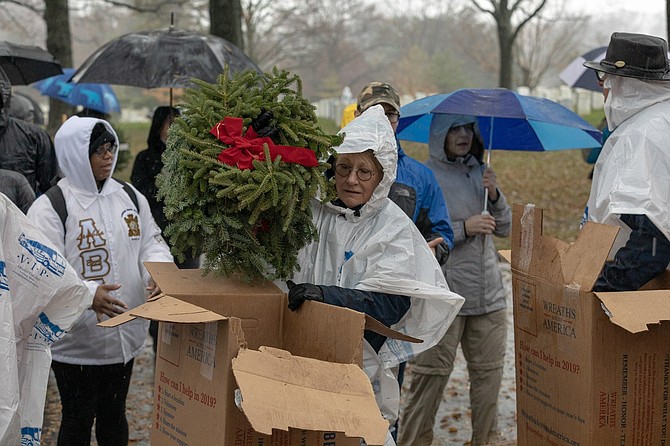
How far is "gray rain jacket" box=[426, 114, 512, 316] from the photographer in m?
5.19

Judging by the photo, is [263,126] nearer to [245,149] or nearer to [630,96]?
[245,149]

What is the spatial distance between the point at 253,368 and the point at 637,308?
55.0 inches

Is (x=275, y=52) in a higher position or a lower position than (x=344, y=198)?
higher

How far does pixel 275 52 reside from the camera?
3509 cm

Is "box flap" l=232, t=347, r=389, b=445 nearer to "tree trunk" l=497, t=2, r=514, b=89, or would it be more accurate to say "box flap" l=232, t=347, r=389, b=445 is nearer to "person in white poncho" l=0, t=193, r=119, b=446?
"person in white poncho" l=0, t=193, r=119, b=446

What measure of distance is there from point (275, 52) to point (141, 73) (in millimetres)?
29409

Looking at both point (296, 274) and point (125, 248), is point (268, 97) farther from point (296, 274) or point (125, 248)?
point (125, 248)

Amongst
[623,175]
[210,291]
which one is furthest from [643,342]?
[210,291]

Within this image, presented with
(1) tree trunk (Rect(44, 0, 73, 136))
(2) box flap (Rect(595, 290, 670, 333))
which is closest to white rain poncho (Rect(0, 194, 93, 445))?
(2) box flap (Rect(595, 290, 670, 333))

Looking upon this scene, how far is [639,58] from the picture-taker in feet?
12.2

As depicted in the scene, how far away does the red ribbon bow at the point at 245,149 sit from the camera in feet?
10.5

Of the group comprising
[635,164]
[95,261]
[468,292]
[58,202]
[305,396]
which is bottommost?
[468,292]

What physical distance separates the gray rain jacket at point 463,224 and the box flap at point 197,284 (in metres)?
2.01

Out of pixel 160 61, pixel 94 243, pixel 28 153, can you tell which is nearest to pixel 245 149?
pixel 94 243
